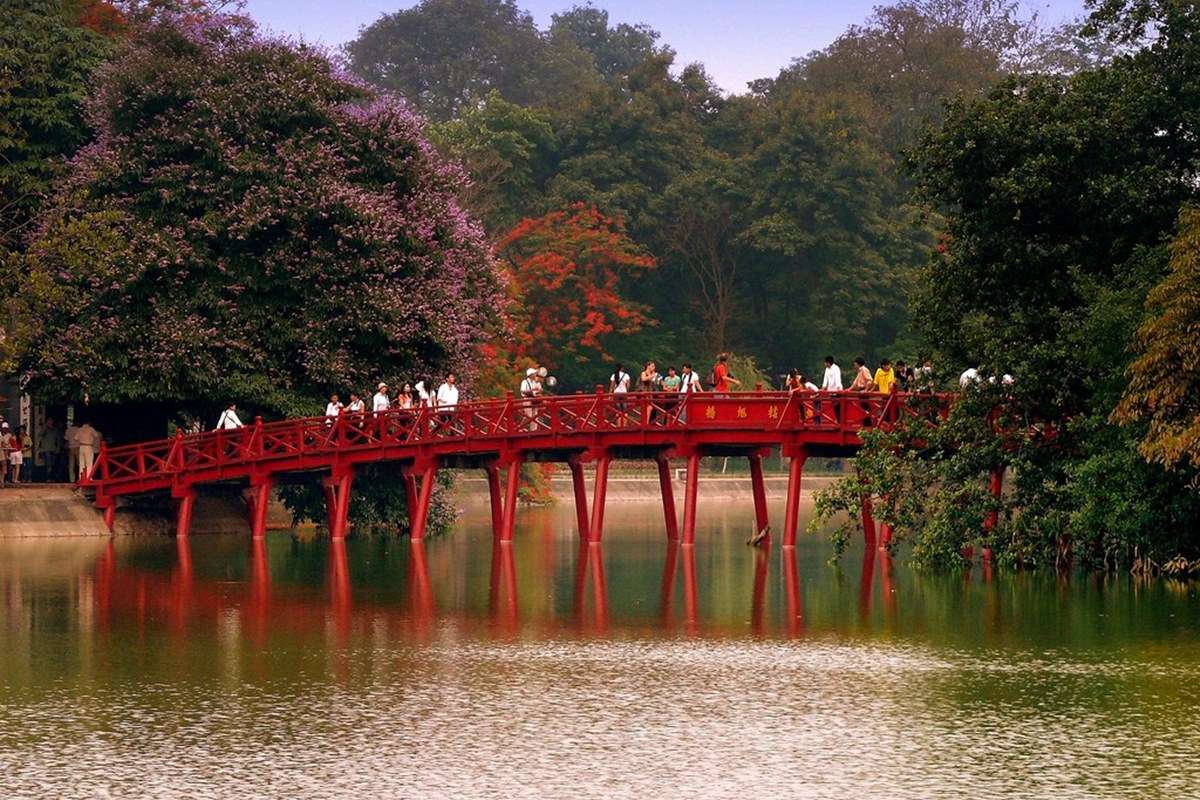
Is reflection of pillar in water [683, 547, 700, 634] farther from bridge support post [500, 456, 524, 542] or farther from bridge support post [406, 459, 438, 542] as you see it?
bridge support post [406, 459, 438, 542]

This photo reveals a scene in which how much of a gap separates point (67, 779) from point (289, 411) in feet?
116

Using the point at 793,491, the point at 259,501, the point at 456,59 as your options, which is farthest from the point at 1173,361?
the point at 456,59

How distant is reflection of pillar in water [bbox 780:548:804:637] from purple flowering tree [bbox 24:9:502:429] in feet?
41.3

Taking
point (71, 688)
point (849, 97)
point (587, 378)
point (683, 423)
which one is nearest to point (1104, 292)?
point (683, 423)

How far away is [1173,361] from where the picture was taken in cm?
3525

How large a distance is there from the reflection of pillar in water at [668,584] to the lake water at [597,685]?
173mm

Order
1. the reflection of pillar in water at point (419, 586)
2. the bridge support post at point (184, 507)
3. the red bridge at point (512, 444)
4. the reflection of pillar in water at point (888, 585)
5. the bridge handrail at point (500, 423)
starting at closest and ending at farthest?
the reflection of pillar in water at point (419, 586)
the reflection of pillar in water at point (888, 585)
the bridge handrail at point (500, 423)
the red bridge at point (512, 444)
the bridge support post at point (184, 507)

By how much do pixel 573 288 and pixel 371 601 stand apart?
55775 mm

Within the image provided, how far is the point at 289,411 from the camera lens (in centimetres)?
5406

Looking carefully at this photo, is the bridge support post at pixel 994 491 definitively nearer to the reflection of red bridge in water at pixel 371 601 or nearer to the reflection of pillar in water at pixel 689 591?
the reflection of red bridge in water at pixel 371 601

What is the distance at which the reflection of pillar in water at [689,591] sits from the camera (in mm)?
31641

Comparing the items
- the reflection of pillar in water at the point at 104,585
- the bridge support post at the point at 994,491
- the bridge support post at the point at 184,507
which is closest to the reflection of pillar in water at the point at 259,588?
the bridge support post at the point at 184,507

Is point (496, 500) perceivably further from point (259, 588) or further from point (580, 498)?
point (259, 588)

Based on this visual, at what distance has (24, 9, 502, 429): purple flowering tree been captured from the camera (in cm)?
5291
